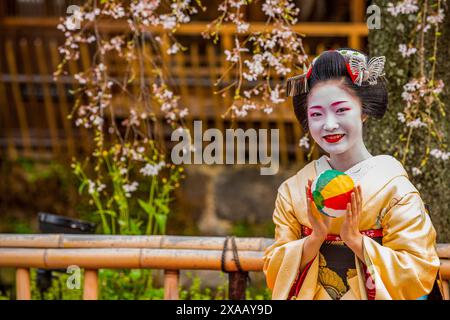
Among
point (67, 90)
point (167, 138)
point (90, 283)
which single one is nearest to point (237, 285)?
point (90, 283)

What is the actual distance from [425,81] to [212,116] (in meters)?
3.74

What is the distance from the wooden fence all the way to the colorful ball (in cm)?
423

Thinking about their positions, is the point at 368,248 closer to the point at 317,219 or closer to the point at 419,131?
the point at 317,219

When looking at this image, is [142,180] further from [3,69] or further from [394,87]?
[3,69]

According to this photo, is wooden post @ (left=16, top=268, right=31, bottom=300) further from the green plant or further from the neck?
the neck

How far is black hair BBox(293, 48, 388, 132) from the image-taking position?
2.71 m

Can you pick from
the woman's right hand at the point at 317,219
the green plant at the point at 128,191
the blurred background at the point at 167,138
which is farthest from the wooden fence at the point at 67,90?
the woman's right hand at the point at 317,219

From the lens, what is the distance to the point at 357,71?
8.82ft

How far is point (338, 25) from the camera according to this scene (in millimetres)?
6859

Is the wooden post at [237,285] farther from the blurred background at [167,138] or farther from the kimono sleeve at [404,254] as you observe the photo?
the blurred background at [167,138]

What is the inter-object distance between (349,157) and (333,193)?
0.35 metres

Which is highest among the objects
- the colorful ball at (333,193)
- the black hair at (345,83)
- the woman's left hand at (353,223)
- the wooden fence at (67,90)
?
the wooden fence at (67,90)

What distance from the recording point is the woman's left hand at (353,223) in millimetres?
2510

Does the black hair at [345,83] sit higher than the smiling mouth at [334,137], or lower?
higher
